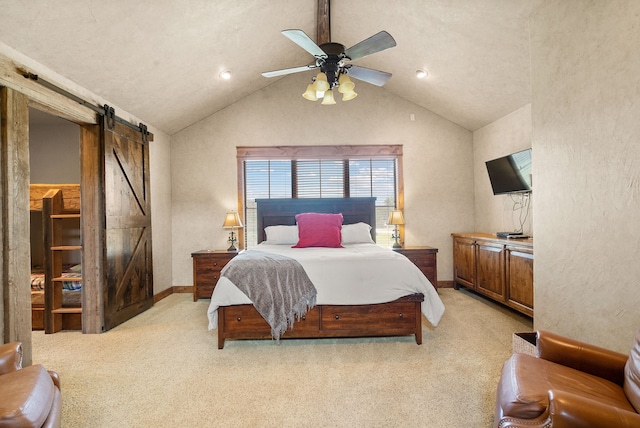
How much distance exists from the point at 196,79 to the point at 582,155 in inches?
164

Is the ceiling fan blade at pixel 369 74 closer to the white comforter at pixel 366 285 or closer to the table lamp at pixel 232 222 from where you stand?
the white comforter at pixel 366 285

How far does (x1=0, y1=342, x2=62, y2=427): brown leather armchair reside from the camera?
1292mm

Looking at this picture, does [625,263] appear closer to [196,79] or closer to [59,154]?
[196,79]

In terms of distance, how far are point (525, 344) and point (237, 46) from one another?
414cm

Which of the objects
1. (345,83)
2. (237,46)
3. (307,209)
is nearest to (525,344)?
(345,83)

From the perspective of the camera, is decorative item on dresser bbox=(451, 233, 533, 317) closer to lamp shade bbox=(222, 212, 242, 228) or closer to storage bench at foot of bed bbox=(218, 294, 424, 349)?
storage bench at foot of bed bbox=(218, 294, 424, 349)

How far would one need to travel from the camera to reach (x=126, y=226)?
4.02 metres

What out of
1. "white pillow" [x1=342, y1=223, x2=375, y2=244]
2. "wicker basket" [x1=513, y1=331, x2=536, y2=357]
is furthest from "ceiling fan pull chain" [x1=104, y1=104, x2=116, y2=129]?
"wicker basket" [x1=513, y1=331, x2=536, y2=357]

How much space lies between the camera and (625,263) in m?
2.04

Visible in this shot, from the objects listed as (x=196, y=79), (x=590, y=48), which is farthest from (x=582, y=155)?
(x=196, y=79)

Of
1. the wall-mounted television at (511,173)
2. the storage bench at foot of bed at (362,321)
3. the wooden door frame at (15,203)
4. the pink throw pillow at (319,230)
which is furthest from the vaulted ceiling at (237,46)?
the storage bench at foot of bed at (362,321)

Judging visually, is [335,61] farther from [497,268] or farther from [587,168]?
[497,268]

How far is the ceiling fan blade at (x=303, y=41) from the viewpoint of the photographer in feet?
8.17

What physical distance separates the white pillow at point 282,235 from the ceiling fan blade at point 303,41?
8.36 feet
